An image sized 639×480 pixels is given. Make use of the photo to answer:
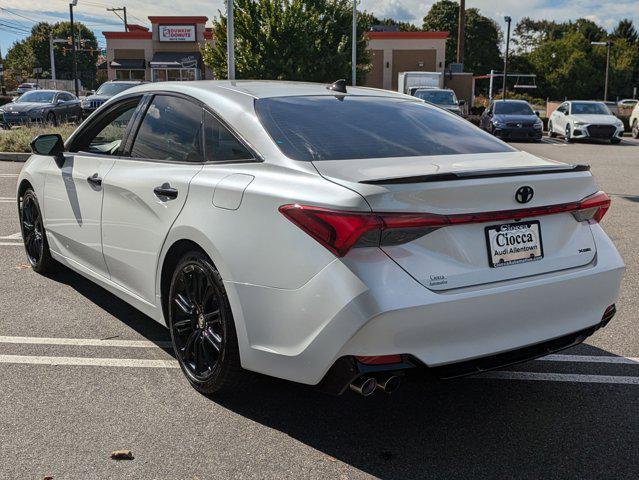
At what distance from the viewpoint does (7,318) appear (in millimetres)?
4773

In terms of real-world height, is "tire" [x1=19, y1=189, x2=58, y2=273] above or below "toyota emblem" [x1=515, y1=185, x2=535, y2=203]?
below

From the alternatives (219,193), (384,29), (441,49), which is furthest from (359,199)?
(384,29)

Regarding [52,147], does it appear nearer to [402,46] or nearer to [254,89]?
[254,89]

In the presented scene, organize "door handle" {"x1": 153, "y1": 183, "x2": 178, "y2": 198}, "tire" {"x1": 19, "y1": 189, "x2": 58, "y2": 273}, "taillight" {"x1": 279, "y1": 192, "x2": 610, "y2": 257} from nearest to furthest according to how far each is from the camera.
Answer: "taillight" {"x1": 279, "y1": 192, "x2": 610, "y2": 257}, "door handle" {"x1": 153, "y1": 183, "x2": 178, "y2": 198}, "tire" {"x1": 19, "y1": 189, "x2": 58, "y2": 273}

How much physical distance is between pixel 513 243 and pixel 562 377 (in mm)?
1295

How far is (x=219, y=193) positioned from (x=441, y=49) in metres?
61.9

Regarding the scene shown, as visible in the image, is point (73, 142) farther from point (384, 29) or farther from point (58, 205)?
point (384, 29)

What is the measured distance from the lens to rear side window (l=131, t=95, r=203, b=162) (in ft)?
12.2

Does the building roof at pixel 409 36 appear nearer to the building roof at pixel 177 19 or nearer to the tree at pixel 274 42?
the building roof at pixel 177 19

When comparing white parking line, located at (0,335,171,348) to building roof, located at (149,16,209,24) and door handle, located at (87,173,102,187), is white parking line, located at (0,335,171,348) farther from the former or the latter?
building roof, located at (149,16,209,24)

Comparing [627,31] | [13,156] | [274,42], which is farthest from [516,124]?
[627,31]

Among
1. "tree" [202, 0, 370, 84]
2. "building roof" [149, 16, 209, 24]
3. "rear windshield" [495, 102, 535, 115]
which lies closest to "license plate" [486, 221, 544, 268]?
"rear windshield" [495, 102, 535, 115]

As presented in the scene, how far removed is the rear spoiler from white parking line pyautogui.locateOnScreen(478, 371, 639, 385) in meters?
1.24

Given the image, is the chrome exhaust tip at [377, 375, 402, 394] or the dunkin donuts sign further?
the dunkin donuts sign
